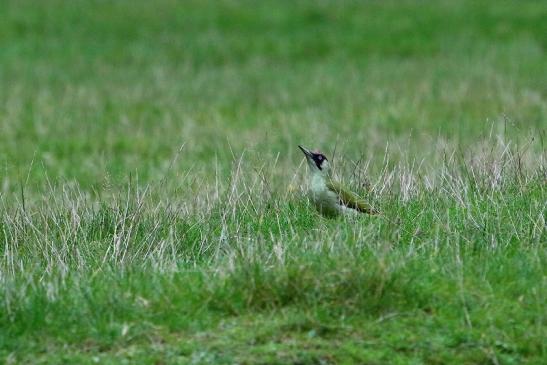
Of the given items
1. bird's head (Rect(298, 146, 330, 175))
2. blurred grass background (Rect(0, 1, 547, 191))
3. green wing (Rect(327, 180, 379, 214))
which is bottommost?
blurred grass background (Rect(0, 1, 547, 191))

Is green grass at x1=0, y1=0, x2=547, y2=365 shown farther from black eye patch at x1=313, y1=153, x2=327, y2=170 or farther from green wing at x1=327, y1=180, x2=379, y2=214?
black eye patch at x1=313, y1=153, x2=327, y2=170

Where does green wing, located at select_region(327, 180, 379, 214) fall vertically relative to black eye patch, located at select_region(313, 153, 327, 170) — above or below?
below

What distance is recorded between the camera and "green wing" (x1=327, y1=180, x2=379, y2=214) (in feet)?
28.9

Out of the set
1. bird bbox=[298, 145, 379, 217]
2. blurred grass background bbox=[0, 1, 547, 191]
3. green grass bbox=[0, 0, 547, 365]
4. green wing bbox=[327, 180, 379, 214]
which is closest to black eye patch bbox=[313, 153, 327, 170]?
bird bbox=[298, 145, 379, 217]

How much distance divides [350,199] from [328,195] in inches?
8.6

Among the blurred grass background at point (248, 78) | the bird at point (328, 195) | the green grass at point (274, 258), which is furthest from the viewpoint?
the blurred grass background at point (248, 78)

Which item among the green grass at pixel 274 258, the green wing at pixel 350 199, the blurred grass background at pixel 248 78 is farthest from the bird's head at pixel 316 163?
the blurred grass background at pixel 248 78

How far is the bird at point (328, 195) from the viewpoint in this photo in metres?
8.77

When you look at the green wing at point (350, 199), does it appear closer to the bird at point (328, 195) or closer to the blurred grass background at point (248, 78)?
the bird at point (328, 195)

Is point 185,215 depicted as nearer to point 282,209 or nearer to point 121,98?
point 282,209

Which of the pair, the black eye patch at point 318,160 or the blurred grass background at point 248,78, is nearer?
the black eye patch at point 318,160

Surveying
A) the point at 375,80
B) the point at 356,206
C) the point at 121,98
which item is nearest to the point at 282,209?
the point at 356,206

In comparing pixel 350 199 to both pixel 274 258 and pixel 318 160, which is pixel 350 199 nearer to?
pixel 318 160

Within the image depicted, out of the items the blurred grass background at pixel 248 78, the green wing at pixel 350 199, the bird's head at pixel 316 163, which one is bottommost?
the blurred grass background at pixel 248 78
